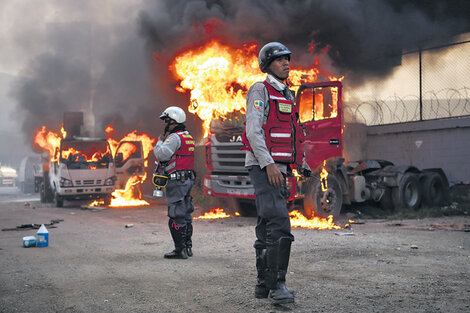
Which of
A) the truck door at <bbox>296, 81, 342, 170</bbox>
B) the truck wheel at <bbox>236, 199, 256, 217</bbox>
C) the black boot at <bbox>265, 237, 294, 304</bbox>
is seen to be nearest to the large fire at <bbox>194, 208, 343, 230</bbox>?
the truck door at <bbox>296, 81, 342, 170</bbox>

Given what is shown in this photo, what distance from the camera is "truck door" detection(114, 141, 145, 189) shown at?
1675 cm

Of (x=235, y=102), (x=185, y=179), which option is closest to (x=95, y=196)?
(x=235, y=102)

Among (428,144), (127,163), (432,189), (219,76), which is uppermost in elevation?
(219,76)

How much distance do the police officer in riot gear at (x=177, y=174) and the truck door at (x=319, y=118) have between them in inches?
157

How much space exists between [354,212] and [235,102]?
13.5 ft

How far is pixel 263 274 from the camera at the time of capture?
407cm

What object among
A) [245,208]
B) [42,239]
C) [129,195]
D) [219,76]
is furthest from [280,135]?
[129,195]

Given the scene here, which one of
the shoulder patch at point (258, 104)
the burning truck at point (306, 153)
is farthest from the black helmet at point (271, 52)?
the burning truck at point (306, 153)

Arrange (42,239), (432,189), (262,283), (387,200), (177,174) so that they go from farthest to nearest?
(432,189) → (387,200) → (42,239) → (177,174) → (262,283)

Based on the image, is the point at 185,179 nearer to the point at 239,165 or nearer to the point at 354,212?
the point at 239,165

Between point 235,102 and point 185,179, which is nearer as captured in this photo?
point 185,179

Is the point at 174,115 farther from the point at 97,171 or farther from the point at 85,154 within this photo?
the point at 85,154

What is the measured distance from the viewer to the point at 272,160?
3.96 metres

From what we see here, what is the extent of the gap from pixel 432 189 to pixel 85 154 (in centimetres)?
1035
